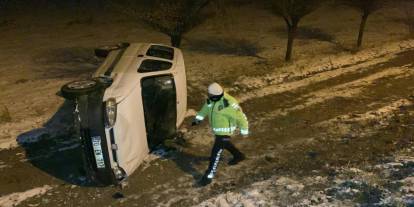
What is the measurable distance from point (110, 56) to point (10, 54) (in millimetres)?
7700

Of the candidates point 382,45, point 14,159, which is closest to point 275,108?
point 14,159

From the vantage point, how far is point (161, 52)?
9.12 metres

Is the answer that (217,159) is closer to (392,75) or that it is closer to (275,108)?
(275,108)

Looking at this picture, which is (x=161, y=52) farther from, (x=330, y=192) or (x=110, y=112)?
(x=330, y=192)

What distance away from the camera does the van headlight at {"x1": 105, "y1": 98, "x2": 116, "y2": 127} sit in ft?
21.4

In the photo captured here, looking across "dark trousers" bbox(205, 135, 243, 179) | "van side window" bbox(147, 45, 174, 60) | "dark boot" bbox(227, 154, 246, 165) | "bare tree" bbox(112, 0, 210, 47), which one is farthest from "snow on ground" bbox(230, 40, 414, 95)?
"dark trousers" bbox(205, 135, 243, 179)

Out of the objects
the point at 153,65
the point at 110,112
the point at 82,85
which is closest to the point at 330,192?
the point at 110,112

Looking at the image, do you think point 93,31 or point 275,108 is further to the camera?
point 93,31

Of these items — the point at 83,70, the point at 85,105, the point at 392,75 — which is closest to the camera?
the point at 85,105

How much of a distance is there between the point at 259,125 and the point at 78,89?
13.7 ft

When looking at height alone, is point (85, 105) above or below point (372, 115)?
above

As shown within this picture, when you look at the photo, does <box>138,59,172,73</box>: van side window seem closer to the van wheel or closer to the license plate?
the van wheel

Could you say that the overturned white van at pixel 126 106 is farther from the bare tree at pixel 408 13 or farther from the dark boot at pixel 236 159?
the bare tree at pixel 408 13

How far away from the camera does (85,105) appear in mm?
6508
